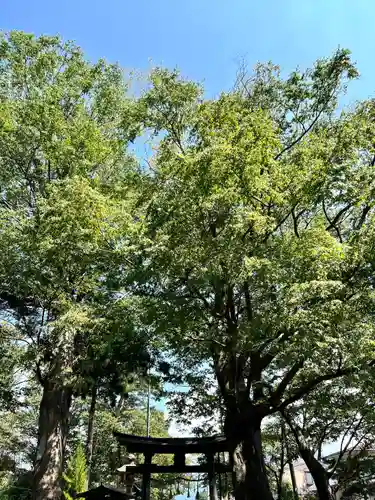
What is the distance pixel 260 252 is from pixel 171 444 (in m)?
5.49

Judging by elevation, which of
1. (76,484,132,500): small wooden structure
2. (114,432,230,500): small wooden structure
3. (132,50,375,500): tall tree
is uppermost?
(132,50,375,500): tall tree

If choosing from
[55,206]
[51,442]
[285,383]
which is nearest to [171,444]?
[51,442]

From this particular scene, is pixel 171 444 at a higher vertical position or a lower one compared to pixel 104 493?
higher

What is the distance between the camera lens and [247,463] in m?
8.39

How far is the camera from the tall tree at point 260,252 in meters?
6.59

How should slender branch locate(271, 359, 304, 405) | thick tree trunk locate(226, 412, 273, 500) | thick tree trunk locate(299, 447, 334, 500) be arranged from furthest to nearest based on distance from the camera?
thick tree trunk locate(299, 447, 334, 500) < thick tree trunk locate(226, 412, 273, 500) < slender branch locate(271, 359, 304, 405)

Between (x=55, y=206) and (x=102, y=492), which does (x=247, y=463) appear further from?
(x=55, y=206)

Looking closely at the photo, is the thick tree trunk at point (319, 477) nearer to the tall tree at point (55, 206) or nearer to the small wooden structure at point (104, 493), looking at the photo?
the small wooden structure at point (104, 493)

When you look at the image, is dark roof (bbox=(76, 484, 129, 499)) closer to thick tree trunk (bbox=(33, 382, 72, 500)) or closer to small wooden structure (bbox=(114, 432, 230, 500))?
small wooden structure (bbox=(114, 432, 230, 500))

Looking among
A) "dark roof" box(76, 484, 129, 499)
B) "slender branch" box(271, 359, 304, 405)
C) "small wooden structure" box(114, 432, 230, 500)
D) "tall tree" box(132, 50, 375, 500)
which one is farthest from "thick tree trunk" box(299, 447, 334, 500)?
"dark roof" box(76, 484, 129, 499)

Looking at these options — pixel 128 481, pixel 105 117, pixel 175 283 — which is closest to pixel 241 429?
pixel 175 283

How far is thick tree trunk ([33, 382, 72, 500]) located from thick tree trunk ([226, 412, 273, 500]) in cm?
409

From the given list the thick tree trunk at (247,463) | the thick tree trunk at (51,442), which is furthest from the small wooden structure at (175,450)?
the thick tree trunk at (51,442)

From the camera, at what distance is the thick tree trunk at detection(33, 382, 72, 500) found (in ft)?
29.6
